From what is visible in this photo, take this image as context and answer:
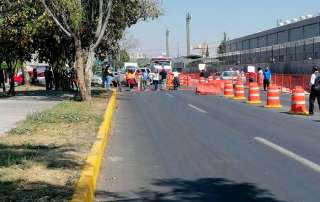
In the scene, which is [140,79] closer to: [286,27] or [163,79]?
[163,79]

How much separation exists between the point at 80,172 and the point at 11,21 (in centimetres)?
1973

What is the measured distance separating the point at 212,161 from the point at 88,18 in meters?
19.1

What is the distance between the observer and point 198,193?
833 centimetres

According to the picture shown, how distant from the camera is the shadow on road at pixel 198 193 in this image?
313 inches

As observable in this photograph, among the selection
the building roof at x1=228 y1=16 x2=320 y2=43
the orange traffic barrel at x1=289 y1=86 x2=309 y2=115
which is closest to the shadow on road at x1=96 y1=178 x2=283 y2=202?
the orange traffic barrel at x1=289 y1=86 x2=309 y2=115

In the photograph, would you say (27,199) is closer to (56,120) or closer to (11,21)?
(56,120)

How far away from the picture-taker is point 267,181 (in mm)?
9062

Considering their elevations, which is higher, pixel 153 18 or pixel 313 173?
pixel 153 18

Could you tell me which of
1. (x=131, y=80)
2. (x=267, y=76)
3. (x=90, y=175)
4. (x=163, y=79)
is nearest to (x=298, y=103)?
(x=90, y=175)

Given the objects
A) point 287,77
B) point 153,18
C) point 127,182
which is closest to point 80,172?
point 127,182

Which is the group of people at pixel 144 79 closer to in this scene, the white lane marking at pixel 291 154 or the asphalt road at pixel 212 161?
the asphalt road at pixel 212 161

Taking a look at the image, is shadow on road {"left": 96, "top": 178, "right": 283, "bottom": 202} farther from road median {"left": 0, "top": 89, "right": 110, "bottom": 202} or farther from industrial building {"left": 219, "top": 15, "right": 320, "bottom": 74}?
industrial building {"left": 219, "top": 15, "right": 320, "bottom": 74}

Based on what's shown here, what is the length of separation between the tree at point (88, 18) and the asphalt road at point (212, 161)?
7.25 m

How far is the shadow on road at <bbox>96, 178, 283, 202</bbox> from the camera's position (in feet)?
26.1
